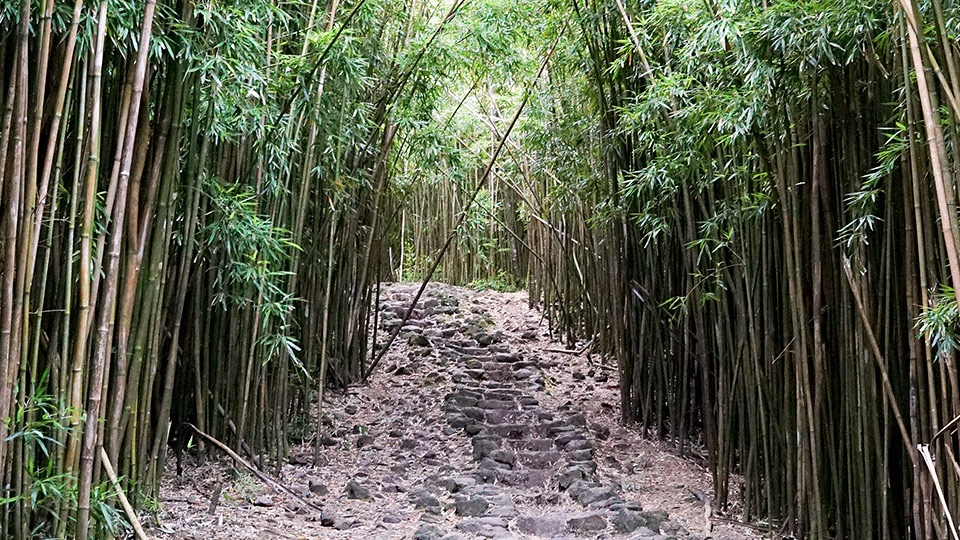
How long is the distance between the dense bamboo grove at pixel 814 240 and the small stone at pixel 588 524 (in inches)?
25.5

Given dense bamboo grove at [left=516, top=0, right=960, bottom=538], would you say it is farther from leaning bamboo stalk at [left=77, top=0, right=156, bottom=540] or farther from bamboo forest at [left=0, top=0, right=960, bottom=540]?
leaning bamboo stalk at [left=77, top=0, right=156, bottom=540]

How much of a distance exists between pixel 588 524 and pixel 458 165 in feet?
10.4

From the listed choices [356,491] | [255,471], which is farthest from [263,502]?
[356,491]

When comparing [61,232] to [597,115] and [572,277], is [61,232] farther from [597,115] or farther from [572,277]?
[572,277]

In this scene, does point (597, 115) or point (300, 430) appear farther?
point (597, 115)

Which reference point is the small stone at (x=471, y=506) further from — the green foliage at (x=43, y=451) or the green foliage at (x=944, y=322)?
the green foliage at (x=944, y=322)

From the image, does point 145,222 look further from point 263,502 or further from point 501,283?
point 501,283

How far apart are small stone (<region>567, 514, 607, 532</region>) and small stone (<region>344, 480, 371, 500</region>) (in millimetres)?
1031

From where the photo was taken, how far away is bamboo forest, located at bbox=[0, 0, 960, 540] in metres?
2.19

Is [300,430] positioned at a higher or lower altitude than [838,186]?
lower

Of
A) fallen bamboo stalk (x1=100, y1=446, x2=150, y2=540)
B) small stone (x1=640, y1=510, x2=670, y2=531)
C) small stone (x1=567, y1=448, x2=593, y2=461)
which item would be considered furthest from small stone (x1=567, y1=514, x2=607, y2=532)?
fallen bamboo stalk (x1=100, y1=446, x2=150, y2=540)

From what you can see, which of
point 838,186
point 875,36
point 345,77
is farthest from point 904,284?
point 345,77

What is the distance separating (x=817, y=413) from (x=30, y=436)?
2524 mm

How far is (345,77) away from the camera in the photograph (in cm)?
369
